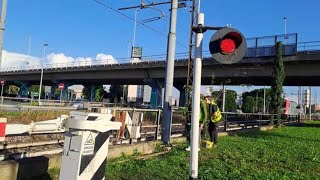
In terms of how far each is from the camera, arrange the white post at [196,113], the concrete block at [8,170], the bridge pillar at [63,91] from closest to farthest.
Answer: the white post at [196,113], the concrete block at [8,170], the bridge pillar at [63,91]

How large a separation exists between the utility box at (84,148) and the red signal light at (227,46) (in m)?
1.80

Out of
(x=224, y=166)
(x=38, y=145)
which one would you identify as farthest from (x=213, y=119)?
(x=38, y=145)

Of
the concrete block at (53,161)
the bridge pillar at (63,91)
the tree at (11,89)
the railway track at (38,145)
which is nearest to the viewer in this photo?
the concrete block at (53,161)

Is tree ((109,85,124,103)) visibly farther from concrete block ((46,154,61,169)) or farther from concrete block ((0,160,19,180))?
concrete block ((0,160,19,180))

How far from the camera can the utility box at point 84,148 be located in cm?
482

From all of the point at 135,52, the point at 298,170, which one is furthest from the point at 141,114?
the point at 135,52

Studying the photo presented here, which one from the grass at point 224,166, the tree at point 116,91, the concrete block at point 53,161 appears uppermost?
the tree at point 116,91

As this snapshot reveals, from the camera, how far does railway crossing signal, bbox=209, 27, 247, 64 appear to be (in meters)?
5.29

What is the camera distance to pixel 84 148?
4.85 m

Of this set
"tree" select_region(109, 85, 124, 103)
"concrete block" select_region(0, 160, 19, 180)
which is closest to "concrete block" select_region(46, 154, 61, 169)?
"concrete block" select_region(0, 160, 19, 180)

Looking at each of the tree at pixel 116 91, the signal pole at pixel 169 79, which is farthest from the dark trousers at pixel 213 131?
the tree at pixel 116 91

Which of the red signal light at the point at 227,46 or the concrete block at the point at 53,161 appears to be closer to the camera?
the red signal light at the point at 227,46

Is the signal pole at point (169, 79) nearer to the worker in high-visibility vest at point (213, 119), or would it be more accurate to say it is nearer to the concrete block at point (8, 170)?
the worker in high-visibility vest at point (213, 119)

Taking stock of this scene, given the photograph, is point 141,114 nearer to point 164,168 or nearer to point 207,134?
point 207,134
